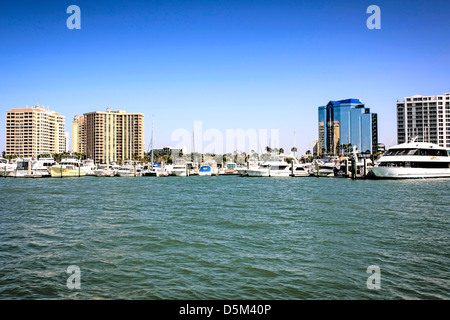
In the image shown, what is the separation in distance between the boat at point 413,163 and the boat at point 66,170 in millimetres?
89791

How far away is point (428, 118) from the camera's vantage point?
186 meters

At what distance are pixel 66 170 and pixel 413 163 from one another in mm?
98055

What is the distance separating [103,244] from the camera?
55.6 ft

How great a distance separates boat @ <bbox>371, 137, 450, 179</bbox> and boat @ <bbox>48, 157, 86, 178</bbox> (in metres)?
89.8

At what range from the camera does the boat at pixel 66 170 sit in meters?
103

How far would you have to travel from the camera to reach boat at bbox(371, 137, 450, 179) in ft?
248

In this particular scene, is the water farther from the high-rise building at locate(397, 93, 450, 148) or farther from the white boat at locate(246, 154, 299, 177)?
the high-rise building at locate(397, 93, 450, 148)

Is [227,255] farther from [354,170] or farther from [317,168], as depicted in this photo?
[317,168]

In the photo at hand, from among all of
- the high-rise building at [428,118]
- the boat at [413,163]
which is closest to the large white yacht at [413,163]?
the boat at [413,163]
